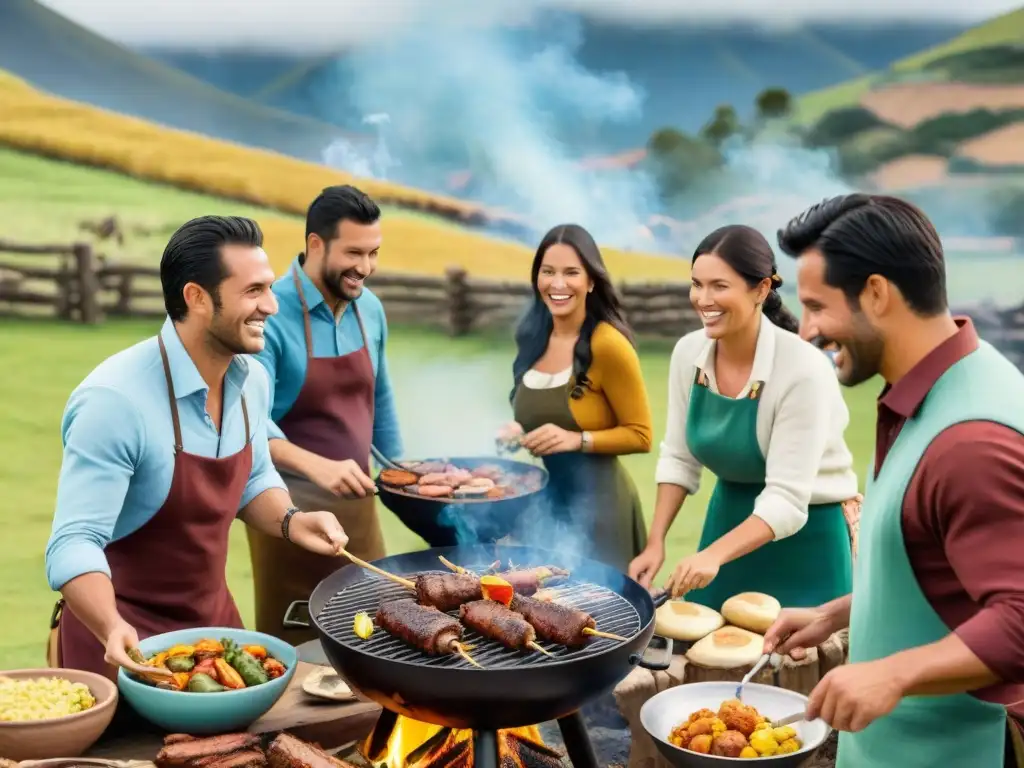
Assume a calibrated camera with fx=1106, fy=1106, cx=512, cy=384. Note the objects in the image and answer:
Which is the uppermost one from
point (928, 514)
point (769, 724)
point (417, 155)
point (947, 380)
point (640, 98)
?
point (640, 98)

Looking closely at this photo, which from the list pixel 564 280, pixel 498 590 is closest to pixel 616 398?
pixel 564 280

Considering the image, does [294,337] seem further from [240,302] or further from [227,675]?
[227,675]

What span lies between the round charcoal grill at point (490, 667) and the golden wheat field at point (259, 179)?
13.3 m

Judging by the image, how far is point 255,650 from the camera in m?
3.36

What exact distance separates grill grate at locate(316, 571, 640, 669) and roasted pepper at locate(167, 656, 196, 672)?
1.26 ft

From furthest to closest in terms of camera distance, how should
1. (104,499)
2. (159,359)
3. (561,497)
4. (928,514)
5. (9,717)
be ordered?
(561,497)
(159,359)
(104,499)
(9,717)
(928,514)

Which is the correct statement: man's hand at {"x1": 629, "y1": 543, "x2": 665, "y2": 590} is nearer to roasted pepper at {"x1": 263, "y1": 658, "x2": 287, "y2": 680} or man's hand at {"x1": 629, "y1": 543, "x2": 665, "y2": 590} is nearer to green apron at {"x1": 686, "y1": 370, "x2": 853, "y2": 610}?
green apron at {"x1": 686, "y1": 370, "x2": 853, "y2": 610}

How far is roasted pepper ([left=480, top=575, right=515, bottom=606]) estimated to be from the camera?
134 inches

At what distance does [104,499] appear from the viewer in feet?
10.8

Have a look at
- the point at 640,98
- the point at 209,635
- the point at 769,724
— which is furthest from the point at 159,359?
the point at 640,98

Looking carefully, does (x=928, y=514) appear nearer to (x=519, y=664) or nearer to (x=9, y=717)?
(x=519, y=664)

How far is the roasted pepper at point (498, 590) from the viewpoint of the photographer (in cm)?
340

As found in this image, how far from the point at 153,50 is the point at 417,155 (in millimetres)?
4006

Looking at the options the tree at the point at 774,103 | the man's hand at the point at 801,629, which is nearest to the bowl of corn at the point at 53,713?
the man's hand at the point at 801,629
